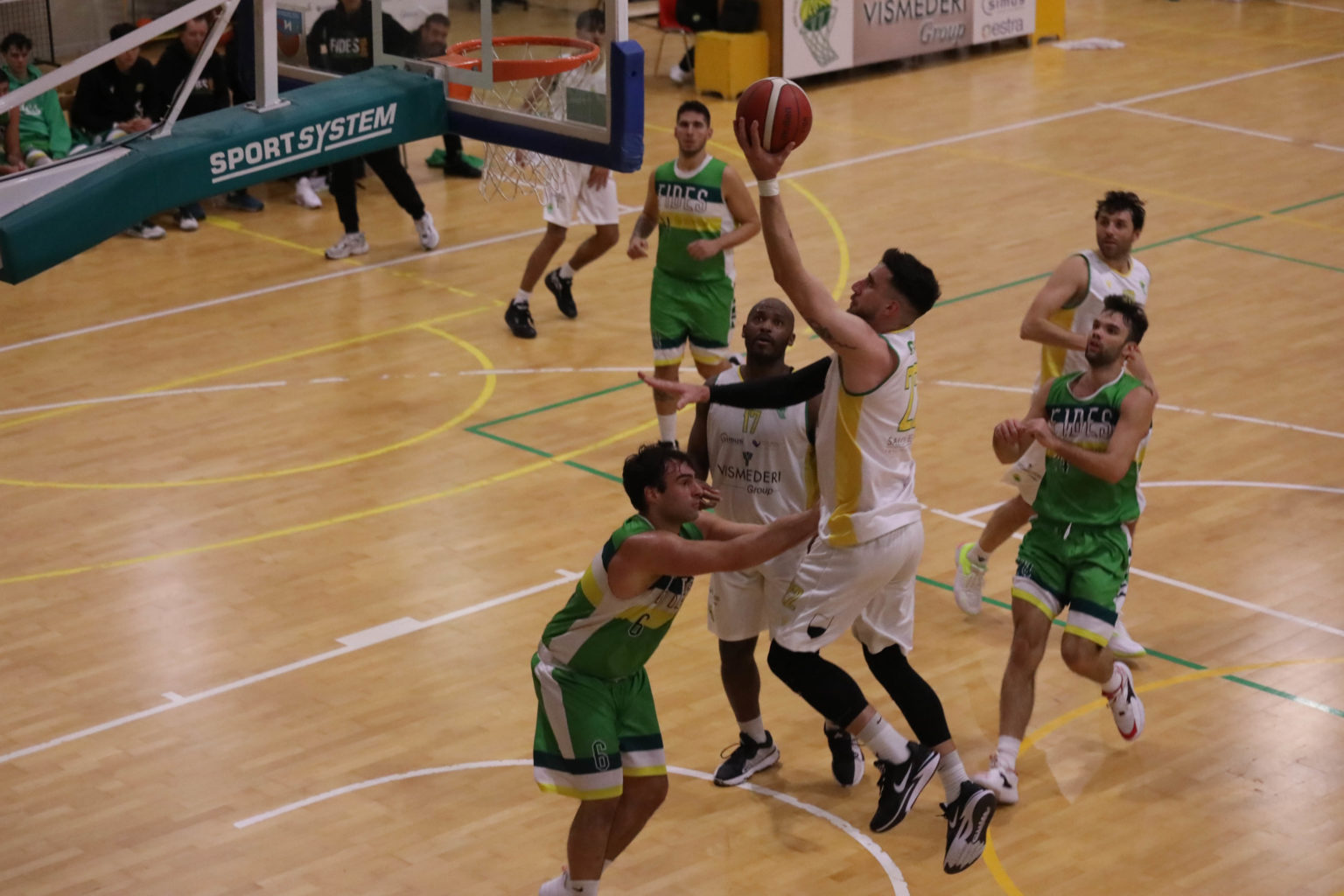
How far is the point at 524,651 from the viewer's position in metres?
8.37

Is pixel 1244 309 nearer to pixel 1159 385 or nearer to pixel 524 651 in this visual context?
pixel 1159 385

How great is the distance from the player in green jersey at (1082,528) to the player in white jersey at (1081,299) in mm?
701

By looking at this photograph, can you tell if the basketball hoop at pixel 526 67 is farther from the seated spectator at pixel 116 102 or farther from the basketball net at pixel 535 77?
the seated spectator at pixel 116 102

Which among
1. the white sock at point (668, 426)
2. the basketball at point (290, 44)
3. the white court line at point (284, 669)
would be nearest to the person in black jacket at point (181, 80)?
the white sock at point (668, 426)

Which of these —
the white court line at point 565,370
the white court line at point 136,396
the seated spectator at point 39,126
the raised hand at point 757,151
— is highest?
the raised hand at point 757,151

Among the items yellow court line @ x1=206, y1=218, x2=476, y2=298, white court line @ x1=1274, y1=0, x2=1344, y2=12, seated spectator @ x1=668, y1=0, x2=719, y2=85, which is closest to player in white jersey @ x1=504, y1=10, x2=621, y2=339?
yellow court line @ x1=206, y1=218, x2=476, y2=298

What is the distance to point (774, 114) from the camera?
5.72 meters

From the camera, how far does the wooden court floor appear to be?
686 centimetres

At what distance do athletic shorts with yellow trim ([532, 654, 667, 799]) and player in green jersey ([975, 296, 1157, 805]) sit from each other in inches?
62.1

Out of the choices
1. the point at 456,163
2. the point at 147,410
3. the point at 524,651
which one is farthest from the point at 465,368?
the point at 456,163

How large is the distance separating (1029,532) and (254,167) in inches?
130

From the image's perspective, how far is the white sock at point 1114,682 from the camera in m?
7.25

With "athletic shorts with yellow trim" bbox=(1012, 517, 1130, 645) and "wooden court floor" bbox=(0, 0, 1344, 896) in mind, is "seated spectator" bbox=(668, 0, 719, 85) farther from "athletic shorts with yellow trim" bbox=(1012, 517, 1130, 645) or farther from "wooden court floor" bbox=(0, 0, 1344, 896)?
"athletic shorts with yellow trim" bbox=(1012, 517, 1130, 645)

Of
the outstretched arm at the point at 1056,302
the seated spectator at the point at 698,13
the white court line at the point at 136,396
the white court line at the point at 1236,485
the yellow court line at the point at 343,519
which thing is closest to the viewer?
the outstretched arm at the point at 1056,302
